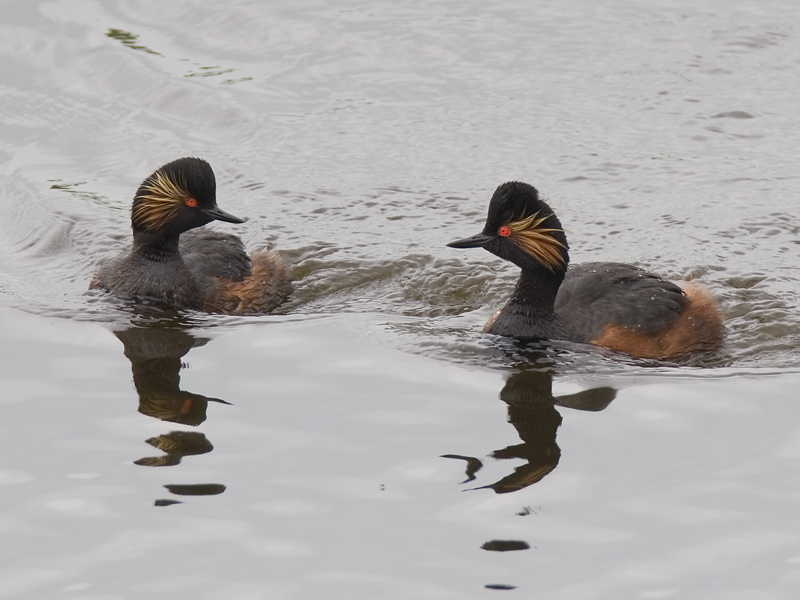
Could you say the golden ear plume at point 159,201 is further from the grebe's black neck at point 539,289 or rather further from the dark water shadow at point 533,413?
the dark water shadow at point 533,413

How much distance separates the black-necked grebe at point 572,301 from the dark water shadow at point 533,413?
1.18ft

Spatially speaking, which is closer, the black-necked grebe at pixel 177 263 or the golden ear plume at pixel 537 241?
the golden ear plume at pixel 537 241

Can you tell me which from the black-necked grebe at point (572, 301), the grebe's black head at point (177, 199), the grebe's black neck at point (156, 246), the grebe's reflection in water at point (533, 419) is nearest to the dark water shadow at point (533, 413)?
the grebe's reflection in water at point (533, 419)

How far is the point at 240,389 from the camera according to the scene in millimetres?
7734

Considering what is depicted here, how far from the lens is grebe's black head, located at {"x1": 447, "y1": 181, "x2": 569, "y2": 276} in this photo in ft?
28.1

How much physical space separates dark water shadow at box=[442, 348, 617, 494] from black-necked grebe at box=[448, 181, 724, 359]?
1.18 feet

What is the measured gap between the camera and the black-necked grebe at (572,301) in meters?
8.59

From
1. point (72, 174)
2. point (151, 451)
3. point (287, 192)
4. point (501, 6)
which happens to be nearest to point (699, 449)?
point (151, 451)

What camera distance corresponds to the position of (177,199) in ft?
31.4

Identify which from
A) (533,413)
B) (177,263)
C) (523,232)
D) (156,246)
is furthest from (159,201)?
(533,413)

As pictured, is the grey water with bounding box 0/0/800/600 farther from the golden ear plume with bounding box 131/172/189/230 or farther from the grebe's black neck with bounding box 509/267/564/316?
the golden ear plume with bounding box 131/172/189/230

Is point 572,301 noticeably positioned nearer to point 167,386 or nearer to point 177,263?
point 167,386

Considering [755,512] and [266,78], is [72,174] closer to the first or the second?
[266,78]

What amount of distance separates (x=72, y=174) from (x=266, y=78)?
3.13m
